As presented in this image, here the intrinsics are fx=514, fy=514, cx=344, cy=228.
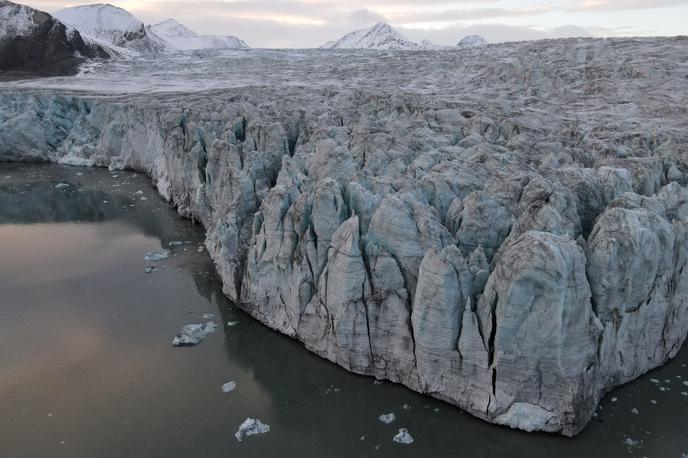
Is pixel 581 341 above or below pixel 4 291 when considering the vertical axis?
above

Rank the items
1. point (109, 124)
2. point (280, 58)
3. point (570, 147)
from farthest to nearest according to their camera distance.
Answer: point (280, 58) → point (109, 124) → point (570, 147)

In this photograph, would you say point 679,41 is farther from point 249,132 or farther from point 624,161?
point 249,132

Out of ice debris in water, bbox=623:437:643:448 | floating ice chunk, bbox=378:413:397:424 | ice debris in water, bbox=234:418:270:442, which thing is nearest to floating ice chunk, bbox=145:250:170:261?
ice debris in water, bbox=234:418:270:442

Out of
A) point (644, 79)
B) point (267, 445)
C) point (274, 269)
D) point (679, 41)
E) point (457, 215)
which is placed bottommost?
point (267, 445)

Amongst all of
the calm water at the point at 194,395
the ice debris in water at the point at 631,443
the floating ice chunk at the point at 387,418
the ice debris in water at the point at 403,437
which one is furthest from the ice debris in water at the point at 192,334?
the ice debris in water at the point at 631,443

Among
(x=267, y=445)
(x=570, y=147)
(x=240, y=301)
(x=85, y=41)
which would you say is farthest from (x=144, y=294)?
(x=85, y=41)

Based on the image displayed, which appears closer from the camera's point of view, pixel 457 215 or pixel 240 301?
pixel 457 215

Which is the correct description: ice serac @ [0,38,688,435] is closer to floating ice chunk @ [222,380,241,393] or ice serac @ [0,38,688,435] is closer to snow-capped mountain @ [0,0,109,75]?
floating ice chunk @ [222,380,241,393]

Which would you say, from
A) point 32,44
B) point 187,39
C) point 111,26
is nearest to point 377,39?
point 187,39
